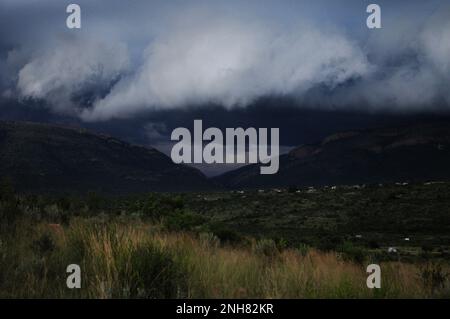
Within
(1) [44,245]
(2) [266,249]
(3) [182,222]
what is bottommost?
(1) [44,245]

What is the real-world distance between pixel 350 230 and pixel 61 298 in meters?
36.3

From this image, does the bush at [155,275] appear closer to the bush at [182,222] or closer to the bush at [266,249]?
the bush at [266,249]

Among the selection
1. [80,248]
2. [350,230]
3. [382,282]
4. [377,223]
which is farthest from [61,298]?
[377,223]

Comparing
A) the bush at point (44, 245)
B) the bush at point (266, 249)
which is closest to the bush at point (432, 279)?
the bush at point (266, 249)

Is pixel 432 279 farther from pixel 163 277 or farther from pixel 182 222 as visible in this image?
pixel 182 222

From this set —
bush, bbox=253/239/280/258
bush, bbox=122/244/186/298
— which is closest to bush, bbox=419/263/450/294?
bush, bbox=253/239/280/258

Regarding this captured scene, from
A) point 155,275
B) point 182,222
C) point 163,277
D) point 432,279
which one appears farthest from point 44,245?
point 182,222

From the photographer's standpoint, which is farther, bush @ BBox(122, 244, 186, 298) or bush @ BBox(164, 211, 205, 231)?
bush @ BBox(164, 211, 205, 231)

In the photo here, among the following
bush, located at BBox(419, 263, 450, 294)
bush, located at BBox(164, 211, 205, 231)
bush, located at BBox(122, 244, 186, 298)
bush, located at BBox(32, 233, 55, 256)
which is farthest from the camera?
bush, located at BBox(164, 211, 205, 231)

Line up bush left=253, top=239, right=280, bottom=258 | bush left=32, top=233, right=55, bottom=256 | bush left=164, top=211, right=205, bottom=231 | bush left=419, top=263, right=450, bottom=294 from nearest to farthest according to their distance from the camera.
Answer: bush left=419, top=263, right=450, bottom=294
bush left=32, top=233, right=55, bottom=256
bush left=253, top=239, right=280, bottom=258
bush left=164, top=211, right=205, bottom=231

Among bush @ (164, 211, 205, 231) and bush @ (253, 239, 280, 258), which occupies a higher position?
bush @ (164, 211, 205, 231)

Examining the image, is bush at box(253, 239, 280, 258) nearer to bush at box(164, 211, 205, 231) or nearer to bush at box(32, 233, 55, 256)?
bush at box(164, 211, 205, 231)
